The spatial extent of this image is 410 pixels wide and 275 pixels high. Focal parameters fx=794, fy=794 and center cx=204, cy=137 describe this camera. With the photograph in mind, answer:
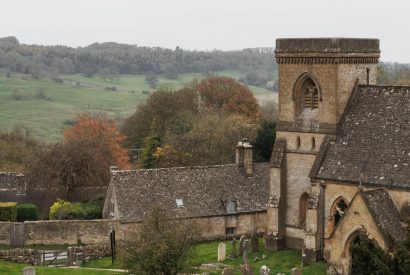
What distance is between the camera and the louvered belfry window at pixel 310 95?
148 ft

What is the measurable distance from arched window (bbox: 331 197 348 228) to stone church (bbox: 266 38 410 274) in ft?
0.18

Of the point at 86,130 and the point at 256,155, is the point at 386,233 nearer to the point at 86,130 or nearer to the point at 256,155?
the point at 256,155

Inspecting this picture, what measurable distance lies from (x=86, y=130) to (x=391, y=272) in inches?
2121

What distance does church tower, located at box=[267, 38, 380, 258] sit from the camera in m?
43.8

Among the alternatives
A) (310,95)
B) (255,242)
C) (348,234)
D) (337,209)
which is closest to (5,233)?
(255,242)

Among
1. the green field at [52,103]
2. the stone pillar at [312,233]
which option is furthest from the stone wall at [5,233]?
the green field at [52,103]

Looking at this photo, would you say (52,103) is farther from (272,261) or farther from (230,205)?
(272,261)

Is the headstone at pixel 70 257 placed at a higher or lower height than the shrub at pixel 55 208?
lower

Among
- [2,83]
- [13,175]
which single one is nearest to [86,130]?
[13,175]

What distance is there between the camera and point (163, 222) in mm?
38125

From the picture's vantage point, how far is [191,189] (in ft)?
179

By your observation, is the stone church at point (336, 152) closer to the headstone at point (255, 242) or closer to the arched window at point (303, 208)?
the arched window at point (303, 208)

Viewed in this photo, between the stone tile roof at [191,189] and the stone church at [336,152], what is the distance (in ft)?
27.2

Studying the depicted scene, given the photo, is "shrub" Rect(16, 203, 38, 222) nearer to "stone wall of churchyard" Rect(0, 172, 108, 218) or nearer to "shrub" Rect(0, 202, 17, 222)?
"shrub" Rect(0, 202, 17, 222)
